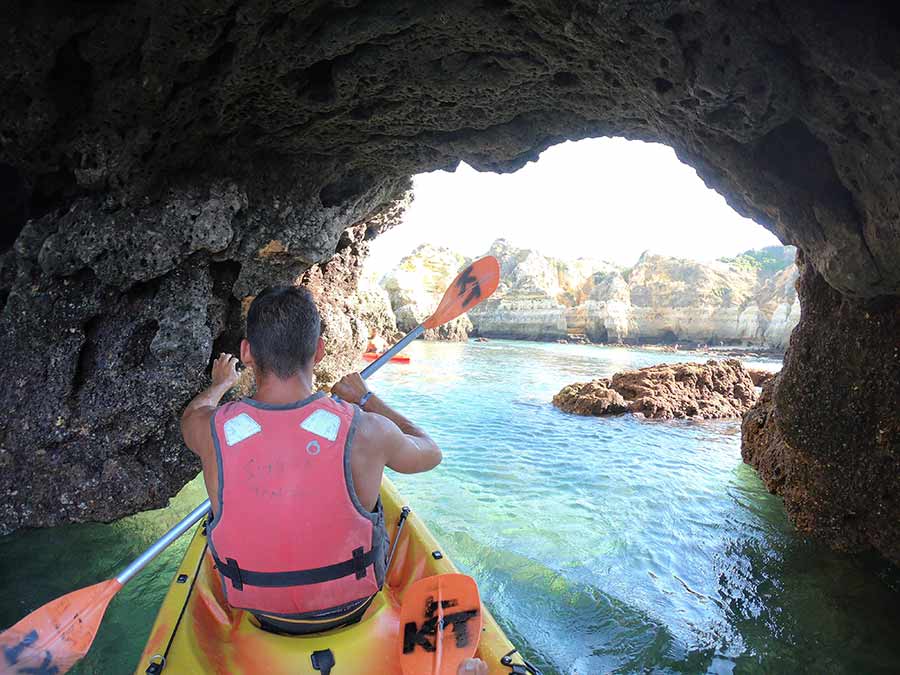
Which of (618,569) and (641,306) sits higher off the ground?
(641,306)

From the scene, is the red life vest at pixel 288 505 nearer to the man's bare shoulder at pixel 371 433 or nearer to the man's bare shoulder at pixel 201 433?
the man's bare shoulder at pixel 371 433

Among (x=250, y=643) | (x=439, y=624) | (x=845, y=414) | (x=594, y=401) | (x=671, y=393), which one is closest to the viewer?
(x=439, y=624)

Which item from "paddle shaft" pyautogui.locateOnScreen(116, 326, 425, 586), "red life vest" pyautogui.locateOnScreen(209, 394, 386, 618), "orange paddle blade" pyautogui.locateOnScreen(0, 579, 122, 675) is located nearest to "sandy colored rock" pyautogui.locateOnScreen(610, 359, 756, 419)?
"paddle shaft" pyautogui.locateOnScreen(116, 326, 425, 586)

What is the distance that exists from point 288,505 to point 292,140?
2.98m

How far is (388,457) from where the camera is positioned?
199 cm

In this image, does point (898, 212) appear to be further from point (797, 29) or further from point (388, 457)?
point (388, 457)

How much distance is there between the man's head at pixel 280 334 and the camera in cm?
198

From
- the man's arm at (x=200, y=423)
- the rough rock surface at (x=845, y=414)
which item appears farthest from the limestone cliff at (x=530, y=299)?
the man's arm at (x=200, y=423)

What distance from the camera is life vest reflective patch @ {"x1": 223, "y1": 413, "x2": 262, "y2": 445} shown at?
72.1 inches

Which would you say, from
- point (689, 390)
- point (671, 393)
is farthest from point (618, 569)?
point (689, 390)

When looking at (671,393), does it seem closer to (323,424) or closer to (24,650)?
(323,424)

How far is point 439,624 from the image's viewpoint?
204 centimetres

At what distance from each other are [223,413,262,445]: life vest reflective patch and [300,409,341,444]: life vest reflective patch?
0.17m

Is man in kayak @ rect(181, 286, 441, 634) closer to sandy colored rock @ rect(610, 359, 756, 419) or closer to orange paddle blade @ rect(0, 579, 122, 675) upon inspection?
orange paddle blade @ rect(0, 579, 122, 675)
